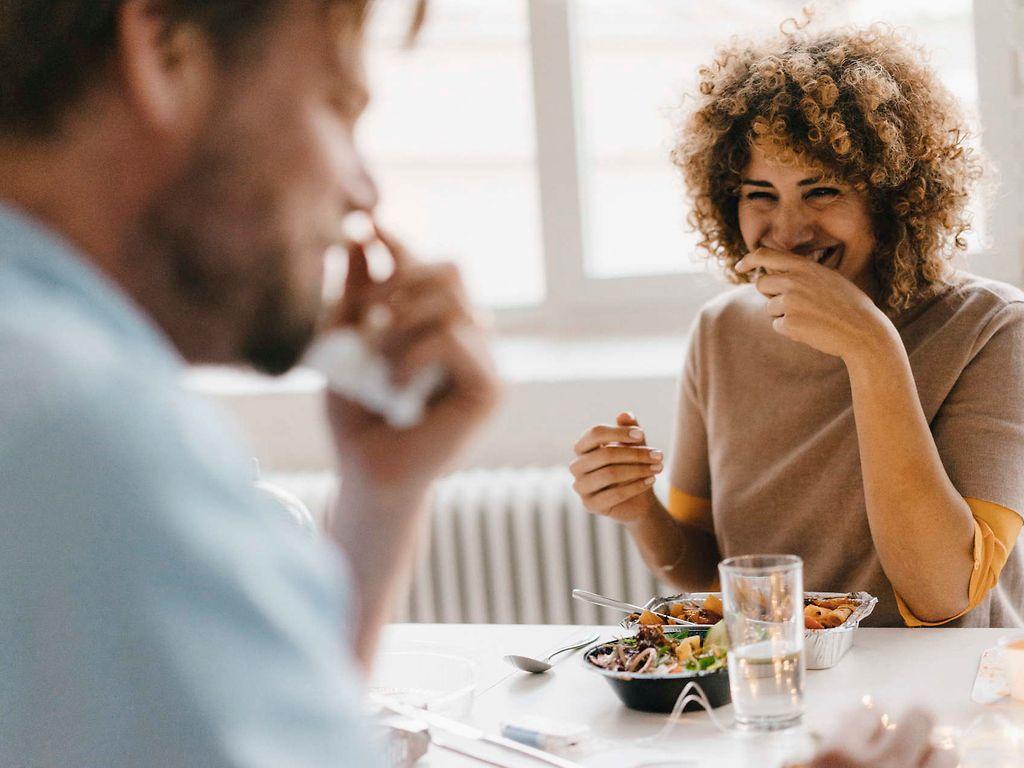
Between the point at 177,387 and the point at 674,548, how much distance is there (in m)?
1.27

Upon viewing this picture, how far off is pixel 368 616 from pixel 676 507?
45.1 inches

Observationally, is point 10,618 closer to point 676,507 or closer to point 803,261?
point 803,261

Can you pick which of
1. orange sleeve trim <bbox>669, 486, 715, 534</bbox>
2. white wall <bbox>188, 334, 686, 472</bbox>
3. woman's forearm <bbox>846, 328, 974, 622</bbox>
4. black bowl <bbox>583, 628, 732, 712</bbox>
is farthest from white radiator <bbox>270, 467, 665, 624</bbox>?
black bowl <bbox>583, 628, 732, 712</bbox>

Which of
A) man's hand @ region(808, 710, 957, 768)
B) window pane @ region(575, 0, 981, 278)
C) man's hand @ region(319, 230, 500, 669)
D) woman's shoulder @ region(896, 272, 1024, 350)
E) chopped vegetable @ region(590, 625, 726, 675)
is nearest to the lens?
man's hand @ region(319, 230, 500, 669)

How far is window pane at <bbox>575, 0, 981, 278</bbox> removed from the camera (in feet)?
8.84

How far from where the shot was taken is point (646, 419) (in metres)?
2.53

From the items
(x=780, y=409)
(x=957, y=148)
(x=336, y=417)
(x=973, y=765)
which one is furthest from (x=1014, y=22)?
(x=336, y=417)

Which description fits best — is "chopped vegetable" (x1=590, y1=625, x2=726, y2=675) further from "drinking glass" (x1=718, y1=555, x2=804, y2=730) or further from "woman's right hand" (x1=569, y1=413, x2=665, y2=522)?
"woman's right hand" (x1=569, y1=413, x2=665, y2=522)

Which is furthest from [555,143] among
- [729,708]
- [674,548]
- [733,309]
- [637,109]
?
[729,708]

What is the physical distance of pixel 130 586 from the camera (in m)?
0.40

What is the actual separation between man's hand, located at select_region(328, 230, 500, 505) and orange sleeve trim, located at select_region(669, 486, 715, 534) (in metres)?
1.07

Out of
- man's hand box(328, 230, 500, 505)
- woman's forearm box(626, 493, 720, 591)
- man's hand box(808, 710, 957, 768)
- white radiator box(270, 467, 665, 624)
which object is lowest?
white radiator box(270, 467, 665, 624)

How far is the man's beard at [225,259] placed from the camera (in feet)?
1.73

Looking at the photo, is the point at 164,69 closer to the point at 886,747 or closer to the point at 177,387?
the point at 177,387
